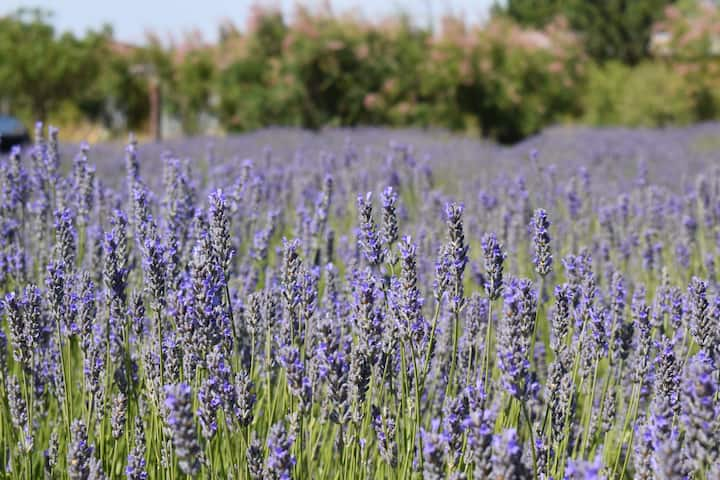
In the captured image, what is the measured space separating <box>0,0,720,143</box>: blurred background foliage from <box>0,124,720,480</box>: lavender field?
12.4 meters

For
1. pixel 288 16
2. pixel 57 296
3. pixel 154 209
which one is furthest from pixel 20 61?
pixel 57 296

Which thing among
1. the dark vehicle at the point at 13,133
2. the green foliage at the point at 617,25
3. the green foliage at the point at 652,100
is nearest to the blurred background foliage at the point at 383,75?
the green foliage at the point at 652,100

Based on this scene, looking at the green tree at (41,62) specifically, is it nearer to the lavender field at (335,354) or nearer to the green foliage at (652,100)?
the green foliage at (652,100)

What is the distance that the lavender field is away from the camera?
1.76m

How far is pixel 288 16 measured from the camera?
17062mm

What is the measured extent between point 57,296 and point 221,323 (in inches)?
18.8

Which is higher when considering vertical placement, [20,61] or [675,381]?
[20,61]

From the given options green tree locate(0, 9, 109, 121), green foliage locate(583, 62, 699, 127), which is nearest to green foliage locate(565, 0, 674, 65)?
green foliage locate(583, 62, 699, 127)

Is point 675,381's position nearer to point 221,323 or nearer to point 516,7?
point 221,323

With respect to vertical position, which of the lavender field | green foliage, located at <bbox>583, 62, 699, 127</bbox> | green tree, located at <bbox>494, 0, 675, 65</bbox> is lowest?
the lavender field

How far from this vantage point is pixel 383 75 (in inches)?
666

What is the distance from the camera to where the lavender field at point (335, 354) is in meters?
1.76

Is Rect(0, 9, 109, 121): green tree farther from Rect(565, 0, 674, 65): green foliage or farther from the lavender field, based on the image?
the lavender field

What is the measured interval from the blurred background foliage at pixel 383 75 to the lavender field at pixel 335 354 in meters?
12.4
